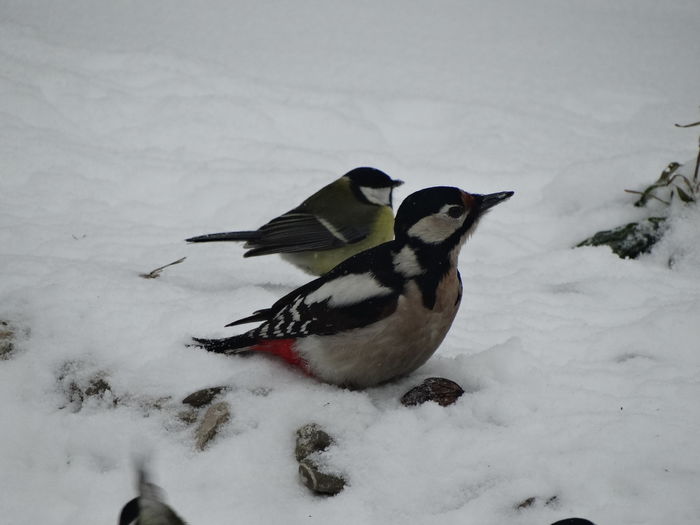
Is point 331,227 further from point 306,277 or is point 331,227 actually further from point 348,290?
point 348,290

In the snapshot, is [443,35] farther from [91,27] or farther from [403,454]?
[403,454]

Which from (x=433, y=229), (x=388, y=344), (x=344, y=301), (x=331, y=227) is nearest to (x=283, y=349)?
(x=344, y=301)

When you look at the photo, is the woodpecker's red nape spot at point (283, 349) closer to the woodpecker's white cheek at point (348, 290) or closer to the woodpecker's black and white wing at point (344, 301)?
the woodpecker's black and white wing at point (344, 301)

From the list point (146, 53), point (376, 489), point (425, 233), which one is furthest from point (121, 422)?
point (146, 53)

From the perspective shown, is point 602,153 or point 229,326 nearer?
point 229,326

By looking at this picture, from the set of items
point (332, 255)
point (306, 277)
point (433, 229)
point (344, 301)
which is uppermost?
point (433, 229)

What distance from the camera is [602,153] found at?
646cm

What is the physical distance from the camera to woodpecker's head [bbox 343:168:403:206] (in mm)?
4785

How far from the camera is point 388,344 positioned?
282 cm

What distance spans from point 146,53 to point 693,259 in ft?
18.2

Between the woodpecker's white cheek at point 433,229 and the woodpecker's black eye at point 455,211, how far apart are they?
0.7 inches

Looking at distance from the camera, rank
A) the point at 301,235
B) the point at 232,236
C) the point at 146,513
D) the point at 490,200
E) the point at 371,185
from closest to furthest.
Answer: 1. the point at 146,513
2. the point at 490,200
3. the point at 232,236
4. the point at 301,235
5. the point at 371,185

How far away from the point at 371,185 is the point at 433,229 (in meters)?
1.84

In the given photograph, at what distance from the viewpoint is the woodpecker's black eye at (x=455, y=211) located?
9.84 feet
